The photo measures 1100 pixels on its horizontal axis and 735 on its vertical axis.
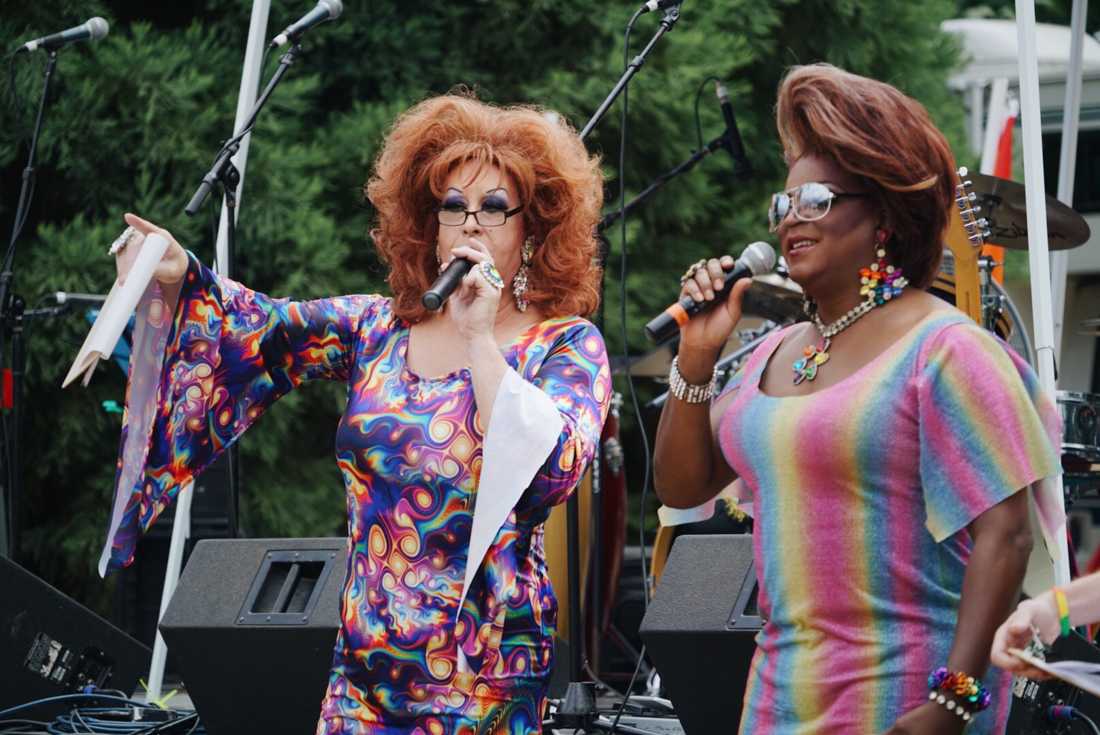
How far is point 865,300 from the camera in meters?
2.20

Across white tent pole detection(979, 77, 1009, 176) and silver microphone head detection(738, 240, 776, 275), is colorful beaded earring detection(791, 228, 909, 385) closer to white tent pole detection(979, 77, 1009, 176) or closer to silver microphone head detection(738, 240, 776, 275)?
silver microphone head detection(738, 240, 776, 275)

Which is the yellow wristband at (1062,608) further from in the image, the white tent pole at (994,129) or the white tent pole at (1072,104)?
the white tent pole at (994,129)

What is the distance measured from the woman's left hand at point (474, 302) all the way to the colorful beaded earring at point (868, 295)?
516 millimetres

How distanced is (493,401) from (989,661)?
0.84 metres

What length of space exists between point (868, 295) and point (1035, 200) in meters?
1.45

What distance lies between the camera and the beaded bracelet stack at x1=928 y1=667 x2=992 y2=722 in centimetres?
196

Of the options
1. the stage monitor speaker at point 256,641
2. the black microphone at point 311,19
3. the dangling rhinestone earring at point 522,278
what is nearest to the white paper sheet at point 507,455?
the dangling rhinestone earring at point 522,278

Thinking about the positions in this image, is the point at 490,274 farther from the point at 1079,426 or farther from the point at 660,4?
the point at 1079,426

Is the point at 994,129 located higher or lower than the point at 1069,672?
higher

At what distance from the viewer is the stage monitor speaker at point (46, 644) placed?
4.04 m

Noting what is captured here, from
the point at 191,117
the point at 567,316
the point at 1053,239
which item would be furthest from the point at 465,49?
the point at 567,316

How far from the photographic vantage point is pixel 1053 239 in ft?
17.4

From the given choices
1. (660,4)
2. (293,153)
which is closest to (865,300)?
(660,4)

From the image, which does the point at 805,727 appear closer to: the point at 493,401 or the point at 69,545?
the point at 493,401
